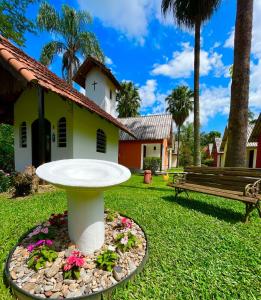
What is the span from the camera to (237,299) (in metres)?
1.98

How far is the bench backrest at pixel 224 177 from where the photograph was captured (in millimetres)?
4398

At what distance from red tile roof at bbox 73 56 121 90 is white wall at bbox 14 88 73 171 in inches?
228

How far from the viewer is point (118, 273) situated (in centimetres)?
220

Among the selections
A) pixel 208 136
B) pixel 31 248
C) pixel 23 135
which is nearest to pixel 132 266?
pixel 31 248

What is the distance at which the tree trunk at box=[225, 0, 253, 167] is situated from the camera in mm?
5930

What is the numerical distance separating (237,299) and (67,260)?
6.49 feet

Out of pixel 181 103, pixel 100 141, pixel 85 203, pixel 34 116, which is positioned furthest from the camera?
pixel 181 103

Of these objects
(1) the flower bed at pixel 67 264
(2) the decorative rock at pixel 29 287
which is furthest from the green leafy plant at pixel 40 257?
(2) the decorative rock at pixel 29 287

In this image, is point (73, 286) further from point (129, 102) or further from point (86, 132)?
point (129, 102)

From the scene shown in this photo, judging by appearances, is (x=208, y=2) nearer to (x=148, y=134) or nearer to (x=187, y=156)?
(x=148, y=134)

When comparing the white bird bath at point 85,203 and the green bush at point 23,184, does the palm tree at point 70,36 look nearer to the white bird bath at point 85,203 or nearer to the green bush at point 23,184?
the green bush at point 23,184

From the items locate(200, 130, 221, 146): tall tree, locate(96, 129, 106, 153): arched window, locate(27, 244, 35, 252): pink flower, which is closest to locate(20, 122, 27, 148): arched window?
locate(96, 129, 106, 153): arched window

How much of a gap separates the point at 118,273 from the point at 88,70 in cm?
1425

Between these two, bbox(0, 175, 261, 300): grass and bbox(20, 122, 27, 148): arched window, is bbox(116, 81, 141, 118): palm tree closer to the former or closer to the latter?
bbox(20, 122, 27, 148): arched window
